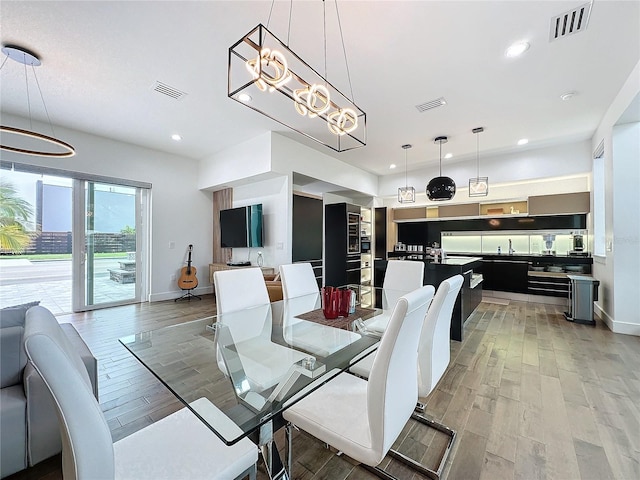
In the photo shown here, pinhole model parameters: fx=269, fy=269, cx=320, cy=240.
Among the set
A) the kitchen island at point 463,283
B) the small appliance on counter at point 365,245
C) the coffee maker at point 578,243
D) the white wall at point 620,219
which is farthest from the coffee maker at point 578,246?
the small appliance on counter at point 365,245

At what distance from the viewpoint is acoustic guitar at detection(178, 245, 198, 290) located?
221 inches

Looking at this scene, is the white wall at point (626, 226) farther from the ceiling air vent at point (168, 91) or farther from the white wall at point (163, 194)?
the white wall at point (163, 194)

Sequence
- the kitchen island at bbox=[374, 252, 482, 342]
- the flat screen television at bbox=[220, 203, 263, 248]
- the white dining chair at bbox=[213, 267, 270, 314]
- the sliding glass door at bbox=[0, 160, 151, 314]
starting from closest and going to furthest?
1. the white dining chair at bbox=[213, 267, 270, 314]
2. the kitchen island at bbox=[374, 252, 482, 342]
3. the sliding glass door at bbox=[0, 160, 151, 314]
4. the flat screen television at bbox=[220, 203, 263, 248]

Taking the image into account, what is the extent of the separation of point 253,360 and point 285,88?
1751 millimetres

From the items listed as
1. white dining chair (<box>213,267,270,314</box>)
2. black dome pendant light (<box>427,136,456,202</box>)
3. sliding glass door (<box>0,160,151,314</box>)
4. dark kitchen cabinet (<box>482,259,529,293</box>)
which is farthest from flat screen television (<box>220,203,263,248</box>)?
dark kitchen cabinet (<box>482,259,529,293</box>)

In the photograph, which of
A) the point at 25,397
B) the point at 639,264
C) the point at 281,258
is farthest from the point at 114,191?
the point at 639,264

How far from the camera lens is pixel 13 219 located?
4094mm

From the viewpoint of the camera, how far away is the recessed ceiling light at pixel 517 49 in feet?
7.95

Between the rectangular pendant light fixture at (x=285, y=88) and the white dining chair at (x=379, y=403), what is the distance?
1406mm

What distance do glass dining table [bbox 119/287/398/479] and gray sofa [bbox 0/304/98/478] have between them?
459 mm

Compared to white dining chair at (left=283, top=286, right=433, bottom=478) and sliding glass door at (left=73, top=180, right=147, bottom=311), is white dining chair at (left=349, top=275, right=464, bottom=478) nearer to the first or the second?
white dining chair at (left=283, top=286, right=433, bottom=478)

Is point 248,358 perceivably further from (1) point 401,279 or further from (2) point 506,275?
(2) point 506,275

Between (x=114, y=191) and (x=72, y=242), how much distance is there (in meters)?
1.12

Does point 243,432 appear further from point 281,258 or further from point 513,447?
point 281,258
